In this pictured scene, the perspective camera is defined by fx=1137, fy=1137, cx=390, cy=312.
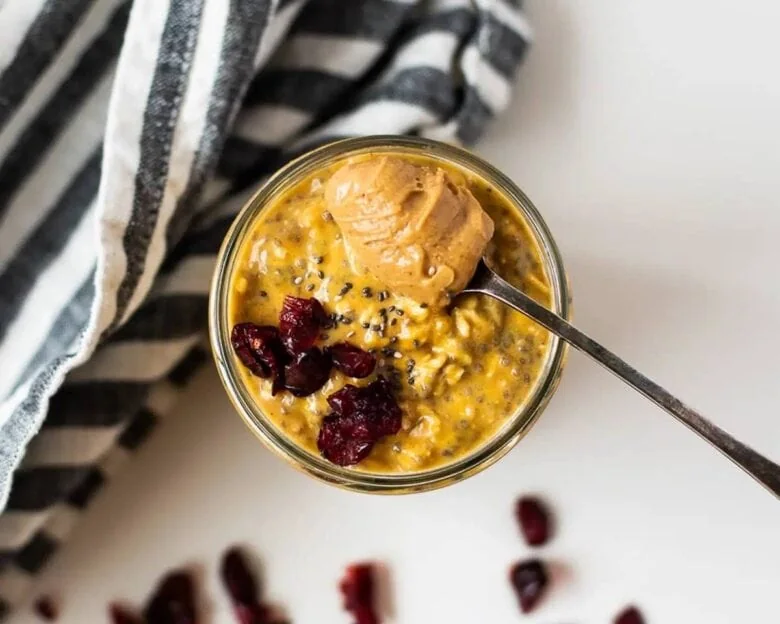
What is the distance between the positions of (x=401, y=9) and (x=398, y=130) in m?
0.13

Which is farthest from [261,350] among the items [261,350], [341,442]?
[341,442]

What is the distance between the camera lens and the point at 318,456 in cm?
106

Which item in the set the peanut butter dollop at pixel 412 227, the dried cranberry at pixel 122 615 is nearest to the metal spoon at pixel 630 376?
the peanut butter dollop at pixel 412 227

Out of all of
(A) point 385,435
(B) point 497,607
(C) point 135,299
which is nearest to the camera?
(A) point 385,435

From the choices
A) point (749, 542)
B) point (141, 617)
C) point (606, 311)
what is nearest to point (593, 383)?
point (606, 311)

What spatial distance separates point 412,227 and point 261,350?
182 millimetres

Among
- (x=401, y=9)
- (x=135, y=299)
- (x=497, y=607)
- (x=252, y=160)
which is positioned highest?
(x=401, y=9)

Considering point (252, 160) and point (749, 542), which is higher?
point (252, 160)

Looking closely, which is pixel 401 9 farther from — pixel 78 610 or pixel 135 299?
pixel 78 610

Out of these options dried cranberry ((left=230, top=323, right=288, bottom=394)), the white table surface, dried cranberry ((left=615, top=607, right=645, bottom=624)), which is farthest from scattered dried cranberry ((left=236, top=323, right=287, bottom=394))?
dried cranberry ((left=615, top=607, right=645, bottom=624))

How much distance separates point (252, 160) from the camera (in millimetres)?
1223

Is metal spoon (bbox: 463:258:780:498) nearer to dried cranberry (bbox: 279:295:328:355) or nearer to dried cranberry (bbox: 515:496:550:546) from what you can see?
dried cranberry (bbox: 279:295:328:355)

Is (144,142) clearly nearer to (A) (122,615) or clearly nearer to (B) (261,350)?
(B) (261,350)

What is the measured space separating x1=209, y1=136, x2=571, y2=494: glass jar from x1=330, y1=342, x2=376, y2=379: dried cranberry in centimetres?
9
